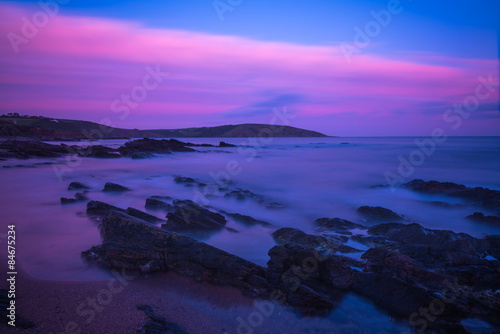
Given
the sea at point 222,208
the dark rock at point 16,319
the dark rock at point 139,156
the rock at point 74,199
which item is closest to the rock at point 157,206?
the sea at point 222,208

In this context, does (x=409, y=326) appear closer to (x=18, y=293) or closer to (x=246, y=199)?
(x=18, y=293)

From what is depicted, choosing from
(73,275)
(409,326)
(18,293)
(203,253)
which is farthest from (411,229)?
(18,293)

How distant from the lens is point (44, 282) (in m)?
4.48

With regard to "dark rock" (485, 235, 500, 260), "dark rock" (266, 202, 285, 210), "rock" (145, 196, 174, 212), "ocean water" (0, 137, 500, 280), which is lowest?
"dark rock" (266, 202, 285, 210)

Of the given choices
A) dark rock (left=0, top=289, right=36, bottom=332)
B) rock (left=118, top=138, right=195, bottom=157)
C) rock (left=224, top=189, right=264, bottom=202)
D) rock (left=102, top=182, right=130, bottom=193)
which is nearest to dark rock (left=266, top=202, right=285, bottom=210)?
rock (left=224, top=189, right=264, bottom=202)

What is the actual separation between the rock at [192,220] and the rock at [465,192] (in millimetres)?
9400

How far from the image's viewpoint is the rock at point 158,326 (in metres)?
3.36

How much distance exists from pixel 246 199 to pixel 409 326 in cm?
802

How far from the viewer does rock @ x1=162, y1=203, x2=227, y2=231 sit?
7.38 meters

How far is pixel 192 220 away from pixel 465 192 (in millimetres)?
10881

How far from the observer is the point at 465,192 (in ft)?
39.0

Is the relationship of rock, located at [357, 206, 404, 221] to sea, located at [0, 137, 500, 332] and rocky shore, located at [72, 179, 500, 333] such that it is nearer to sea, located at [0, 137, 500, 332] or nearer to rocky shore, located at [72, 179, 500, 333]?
sea, located at [0, 137, 500, 332]

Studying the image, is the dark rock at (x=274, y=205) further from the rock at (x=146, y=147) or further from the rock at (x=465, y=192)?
the rock at (x=146, y=147)

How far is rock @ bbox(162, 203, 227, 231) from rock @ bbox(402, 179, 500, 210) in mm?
9400
